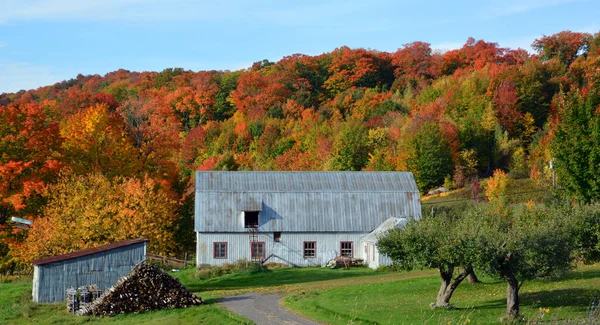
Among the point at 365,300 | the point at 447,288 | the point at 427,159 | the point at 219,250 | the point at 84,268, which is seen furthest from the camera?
the point at 427,159

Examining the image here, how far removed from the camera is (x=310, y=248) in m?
51.3

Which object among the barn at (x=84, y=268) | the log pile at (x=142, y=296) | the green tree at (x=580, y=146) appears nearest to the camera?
the log pile at (x=142, y=296)

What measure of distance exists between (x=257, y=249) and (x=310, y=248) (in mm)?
3776

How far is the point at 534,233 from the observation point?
27.9 meters

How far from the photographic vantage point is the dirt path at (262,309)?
29337mm

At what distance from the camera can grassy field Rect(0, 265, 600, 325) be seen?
93.8 feet

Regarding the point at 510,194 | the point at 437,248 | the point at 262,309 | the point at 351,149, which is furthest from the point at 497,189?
the point at 437,248

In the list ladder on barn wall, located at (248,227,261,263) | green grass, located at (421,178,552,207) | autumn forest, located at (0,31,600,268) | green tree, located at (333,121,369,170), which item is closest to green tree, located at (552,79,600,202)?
autumn forest, located at (0,31,600,268)

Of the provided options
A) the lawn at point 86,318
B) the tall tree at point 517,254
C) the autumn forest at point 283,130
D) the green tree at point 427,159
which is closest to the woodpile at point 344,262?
the autumn forest at point 283,130

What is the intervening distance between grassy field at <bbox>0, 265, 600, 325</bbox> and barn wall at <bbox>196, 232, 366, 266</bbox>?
16.6ft

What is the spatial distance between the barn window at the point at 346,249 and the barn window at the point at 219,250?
830 centimetres

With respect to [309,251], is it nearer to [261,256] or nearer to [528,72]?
[261,256]

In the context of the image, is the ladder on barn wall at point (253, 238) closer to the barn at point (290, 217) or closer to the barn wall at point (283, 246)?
the barn at point (290, 217)

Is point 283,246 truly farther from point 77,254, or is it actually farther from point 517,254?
point 517,254
